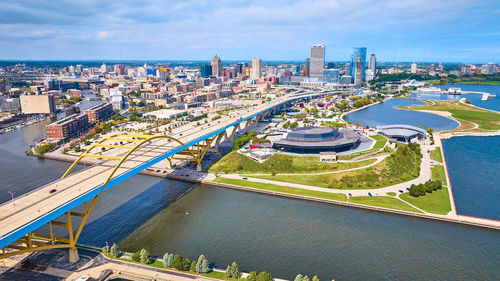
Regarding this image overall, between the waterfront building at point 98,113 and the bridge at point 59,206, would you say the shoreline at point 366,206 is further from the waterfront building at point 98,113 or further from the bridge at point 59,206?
the waterfront building at point 98,113

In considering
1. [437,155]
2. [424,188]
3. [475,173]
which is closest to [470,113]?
[437,155]

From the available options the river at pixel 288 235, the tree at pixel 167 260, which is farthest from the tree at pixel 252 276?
the tree at pixel 167 260

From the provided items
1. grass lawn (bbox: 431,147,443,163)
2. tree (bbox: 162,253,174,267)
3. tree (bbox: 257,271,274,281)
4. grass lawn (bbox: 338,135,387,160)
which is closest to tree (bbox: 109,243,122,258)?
tree (bbox: 162,253,174,267)

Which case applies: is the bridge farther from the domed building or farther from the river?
the domed building

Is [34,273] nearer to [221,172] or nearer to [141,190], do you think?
[141,190]

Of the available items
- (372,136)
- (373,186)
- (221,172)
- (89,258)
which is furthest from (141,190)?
(372,136)

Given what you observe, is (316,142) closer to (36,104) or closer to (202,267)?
(202,267)
